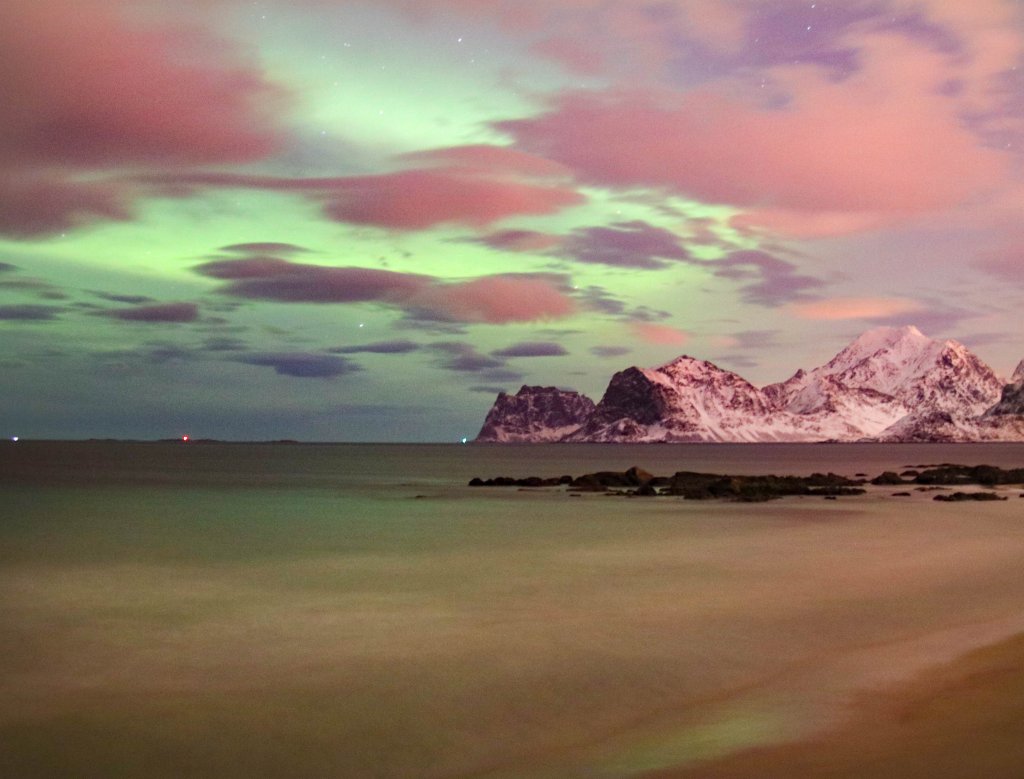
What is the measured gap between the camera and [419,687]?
1544 cm

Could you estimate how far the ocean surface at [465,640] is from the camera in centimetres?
1247

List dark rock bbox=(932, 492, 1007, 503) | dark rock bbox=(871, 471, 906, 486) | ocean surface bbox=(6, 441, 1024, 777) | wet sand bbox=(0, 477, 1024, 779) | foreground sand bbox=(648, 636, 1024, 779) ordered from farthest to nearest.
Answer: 1. dark rock bbox=(871, 471, 906, 486)
2. dark rock bbox=(932, 492, 1007, 503)
3. ocean surface bbox=(6, 441, 1024, 777)
4. wet sand bbox=(0, 477, 1024, 779)
5. foreground sand bbox=(648, 636, 1024, 779)

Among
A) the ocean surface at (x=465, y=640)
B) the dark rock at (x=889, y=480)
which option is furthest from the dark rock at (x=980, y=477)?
the ocean surface at (x=465, y=640)

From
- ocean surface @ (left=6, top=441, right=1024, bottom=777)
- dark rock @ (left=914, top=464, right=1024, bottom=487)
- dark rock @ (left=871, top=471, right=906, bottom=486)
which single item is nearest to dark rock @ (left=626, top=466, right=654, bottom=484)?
dark rock @ (left=871, top=471, right=906, bottom=486)

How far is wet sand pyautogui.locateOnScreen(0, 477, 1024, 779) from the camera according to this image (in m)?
12.1

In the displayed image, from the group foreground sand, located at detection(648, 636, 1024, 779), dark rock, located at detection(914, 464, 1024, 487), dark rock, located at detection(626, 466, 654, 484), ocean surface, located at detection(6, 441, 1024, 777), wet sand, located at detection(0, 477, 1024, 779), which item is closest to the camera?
foreground sand, located at detection(648, 636, 1024, 779)

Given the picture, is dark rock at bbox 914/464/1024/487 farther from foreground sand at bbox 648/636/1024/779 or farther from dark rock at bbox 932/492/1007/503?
foreground sand at bbox 648/636/1024/779

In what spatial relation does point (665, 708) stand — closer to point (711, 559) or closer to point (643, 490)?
point (711, 559)

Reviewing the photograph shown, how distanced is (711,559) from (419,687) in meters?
18.9

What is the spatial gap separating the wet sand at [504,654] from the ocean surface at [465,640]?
0.25ft

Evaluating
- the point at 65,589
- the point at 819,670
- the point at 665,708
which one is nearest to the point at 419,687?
the point at 665,708

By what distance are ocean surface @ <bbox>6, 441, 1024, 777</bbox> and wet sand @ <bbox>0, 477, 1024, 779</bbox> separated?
8cm

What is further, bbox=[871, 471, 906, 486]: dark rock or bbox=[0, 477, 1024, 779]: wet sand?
bbox=[871, 471, 906, 486]: dark rock

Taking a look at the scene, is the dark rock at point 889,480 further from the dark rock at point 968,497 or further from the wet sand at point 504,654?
the wet sand at point 504,654
